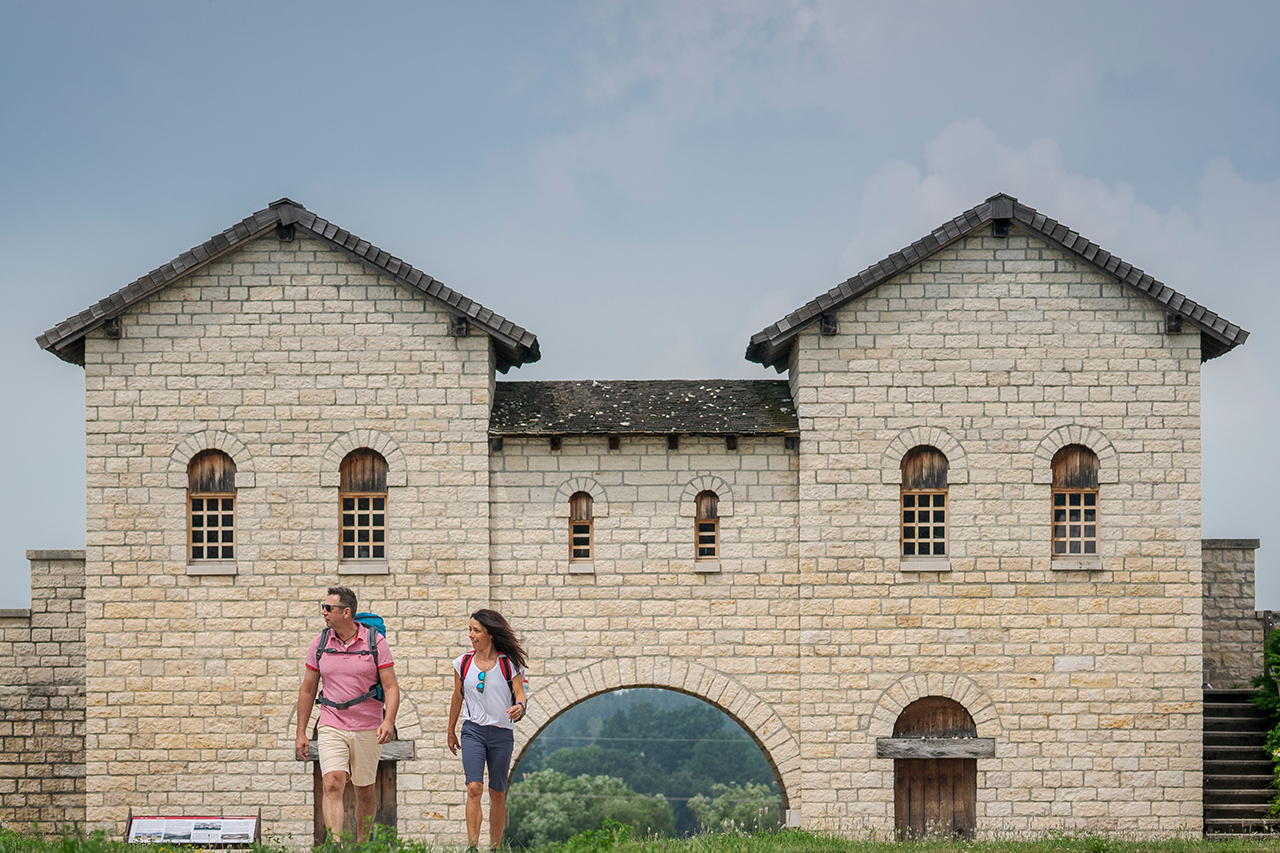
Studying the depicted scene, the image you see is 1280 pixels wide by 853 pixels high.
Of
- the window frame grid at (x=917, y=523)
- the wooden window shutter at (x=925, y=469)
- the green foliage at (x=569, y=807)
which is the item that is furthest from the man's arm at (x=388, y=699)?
the green foliage at (x=569, y=807)

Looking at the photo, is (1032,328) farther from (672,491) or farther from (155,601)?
(155,601)

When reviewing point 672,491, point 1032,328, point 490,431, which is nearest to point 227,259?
point 490,431

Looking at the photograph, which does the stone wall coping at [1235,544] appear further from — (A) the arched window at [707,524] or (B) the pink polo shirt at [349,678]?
(B) the pink polo shirt at [349,678]

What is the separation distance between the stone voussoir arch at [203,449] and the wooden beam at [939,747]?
372 inches

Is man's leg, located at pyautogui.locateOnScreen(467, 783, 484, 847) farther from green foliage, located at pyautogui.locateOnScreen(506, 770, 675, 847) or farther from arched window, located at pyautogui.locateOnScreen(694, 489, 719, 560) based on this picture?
green foliage, located at pyautogui.locateOnScreen(506, 770, 675, 847)

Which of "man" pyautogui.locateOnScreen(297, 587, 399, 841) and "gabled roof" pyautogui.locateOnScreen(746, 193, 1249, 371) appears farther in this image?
"gabled roof" pyautogui.locateOnScreen(746, 193, 1249, 371)

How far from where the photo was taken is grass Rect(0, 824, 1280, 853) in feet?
34.2

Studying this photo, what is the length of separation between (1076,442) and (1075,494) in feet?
2.53

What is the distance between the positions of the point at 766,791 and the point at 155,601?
68.7 m

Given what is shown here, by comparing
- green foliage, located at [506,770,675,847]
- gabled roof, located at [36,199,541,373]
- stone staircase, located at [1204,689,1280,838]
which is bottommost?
green foliage, located at [506,770,675,847]

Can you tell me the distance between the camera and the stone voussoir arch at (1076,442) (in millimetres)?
16766

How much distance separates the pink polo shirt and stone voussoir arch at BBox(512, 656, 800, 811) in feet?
21.2

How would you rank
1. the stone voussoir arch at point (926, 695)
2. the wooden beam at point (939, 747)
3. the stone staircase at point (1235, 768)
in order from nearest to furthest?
1. the wooden beam at point (939, 747)
2. the stone voussoir arch at point (926, 695)
3. the stone staircase at point (1235, 768)

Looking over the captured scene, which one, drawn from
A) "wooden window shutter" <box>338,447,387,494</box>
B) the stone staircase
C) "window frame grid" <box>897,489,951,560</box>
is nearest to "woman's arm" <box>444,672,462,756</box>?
"wooden window shutter" <box>338,447,387,494</box>
